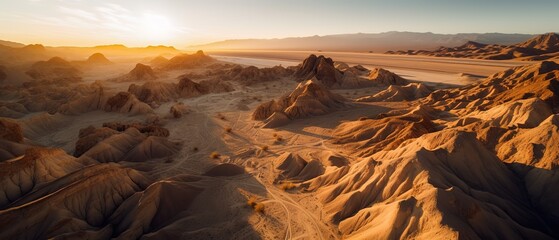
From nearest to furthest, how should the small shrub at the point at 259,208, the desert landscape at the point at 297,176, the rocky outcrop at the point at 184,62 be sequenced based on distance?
the desert landscape at the point at 297,176, the small shrub at the point at 259,208, the rocky outcrop at the point at 184,62

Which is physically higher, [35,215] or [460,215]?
[460,215]

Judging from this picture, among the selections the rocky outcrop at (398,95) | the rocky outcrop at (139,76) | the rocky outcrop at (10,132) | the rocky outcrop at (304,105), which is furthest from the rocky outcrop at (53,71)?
the rocky outcrop at (398,95)

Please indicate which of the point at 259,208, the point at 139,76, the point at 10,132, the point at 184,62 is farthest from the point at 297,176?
the point at 184,62

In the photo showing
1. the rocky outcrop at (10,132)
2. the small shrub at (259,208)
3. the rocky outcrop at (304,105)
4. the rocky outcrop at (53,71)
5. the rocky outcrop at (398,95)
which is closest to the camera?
the small shrub at (259,208)

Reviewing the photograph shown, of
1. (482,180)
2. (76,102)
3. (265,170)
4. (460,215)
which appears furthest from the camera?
(76,102)

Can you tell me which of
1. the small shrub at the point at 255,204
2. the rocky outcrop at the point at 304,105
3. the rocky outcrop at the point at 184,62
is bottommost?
the small shrub at the point at 255,204

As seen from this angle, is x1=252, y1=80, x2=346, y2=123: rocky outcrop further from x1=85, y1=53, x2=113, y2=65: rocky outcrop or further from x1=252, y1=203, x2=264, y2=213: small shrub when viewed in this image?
x1=85, y1=53, x2=113, y2=65: rocky outcrop

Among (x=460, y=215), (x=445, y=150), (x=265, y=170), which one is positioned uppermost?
(x=445, y=150)

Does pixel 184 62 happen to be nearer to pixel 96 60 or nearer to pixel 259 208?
pixel 96 60

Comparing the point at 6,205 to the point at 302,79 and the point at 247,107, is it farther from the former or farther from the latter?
the point at 302,79

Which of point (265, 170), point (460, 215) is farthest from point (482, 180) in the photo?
point (265, 170)

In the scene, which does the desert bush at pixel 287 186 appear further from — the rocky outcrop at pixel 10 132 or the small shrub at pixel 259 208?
the rocky outcrop at pixel 10 132
